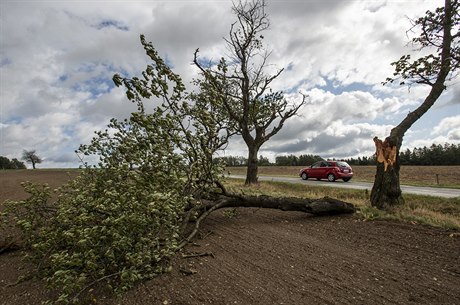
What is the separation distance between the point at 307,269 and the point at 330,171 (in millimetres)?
22361

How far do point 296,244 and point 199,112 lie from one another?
10.3 ft

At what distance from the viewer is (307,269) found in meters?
4.61

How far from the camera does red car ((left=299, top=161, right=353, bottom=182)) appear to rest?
81.4 ft

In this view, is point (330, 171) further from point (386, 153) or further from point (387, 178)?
point (387, 178)

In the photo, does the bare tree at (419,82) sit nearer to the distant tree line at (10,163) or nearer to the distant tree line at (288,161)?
the distant tree line at (288,161)

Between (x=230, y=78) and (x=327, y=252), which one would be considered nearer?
(x=327, y=252)

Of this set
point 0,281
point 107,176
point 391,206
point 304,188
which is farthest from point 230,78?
point 0,281

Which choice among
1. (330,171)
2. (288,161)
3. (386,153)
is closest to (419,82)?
(386,153)

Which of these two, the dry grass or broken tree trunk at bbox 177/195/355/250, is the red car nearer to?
Result: the dry grass

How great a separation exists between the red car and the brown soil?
61.5 ft

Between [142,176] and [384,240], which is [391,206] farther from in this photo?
[142,176]

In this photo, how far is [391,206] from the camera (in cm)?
874

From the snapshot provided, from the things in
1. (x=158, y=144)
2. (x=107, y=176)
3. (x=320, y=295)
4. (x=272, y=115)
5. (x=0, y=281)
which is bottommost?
(x=0, y=281)

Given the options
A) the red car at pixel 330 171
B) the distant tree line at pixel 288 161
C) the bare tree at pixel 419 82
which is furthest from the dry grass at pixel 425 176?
the distant tree line at pixel 288 161
